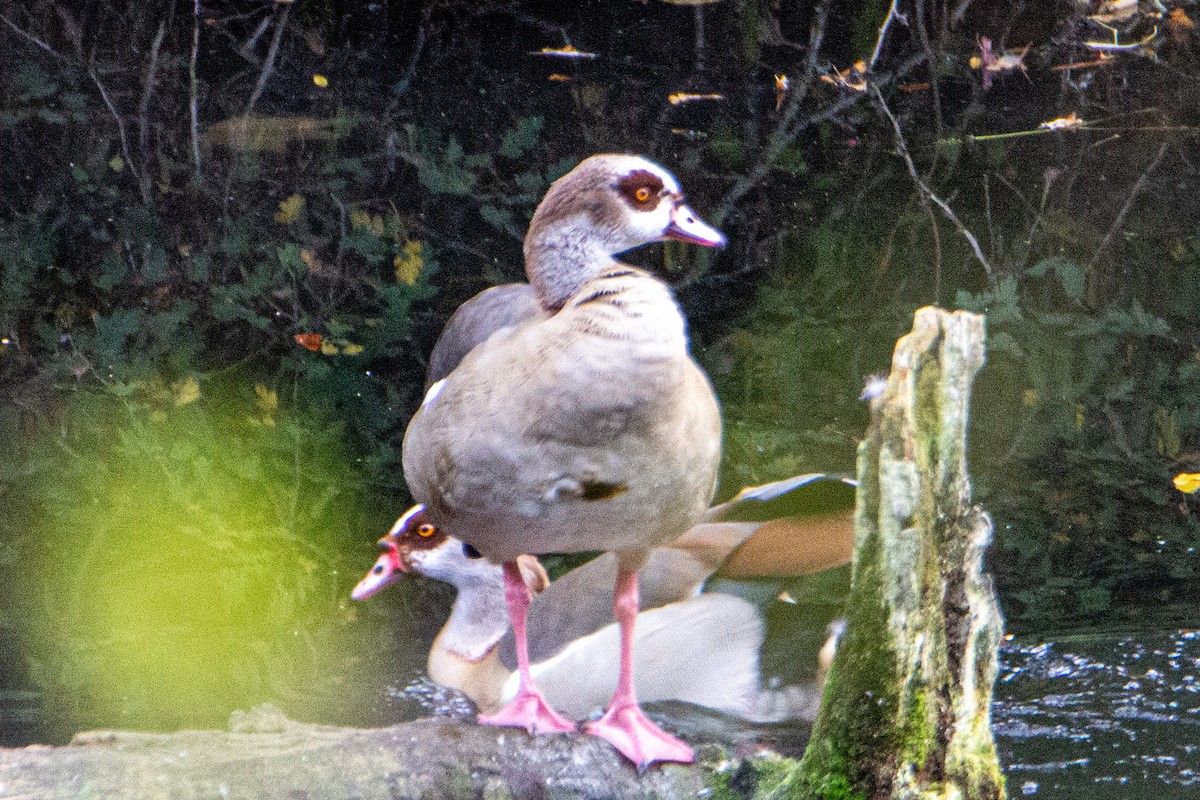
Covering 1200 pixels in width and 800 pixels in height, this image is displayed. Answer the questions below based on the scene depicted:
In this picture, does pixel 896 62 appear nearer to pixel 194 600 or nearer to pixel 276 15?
pixel 276 15

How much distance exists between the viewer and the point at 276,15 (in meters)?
7.98

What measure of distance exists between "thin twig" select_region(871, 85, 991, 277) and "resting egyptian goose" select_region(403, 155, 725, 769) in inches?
160

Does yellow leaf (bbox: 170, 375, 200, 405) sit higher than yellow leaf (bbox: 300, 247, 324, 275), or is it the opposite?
yellow leaf (bbox: 300, 247, 324, 275)

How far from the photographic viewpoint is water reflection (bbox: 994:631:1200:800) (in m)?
3.17

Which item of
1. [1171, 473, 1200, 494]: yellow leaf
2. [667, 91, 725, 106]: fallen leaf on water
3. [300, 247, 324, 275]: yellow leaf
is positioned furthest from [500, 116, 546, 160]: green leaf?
[1171, 473, 1200, 494]: yellow leaf

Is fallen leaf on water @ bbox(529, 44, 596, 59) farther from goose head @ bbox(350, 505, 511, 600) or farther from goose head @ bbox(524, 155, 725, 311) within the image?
goose head @ bbox(524, 155, 725, 311)

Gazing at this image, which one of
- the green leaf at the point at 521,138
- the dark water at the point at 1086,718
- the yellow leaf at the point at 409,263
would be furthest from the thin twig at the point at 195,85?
the dark water at the point at 1086,718

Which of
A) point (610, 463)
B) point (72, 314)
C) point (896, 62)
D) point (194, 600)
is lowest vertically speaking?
point (194, 600)

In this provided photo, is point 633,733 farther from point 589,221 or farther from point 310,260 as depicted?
point 310,260

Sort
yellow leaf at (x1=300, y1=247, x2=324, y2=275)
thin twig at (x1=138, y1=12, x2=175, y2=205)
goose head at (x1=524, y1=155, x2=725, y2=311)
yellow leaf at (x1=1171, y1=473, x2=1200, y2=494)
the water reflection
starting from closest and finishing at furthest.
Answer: goose head at (x1=524, y1=155, x2=725, y2=311) → the water reflection → yellow leaf at (x1=1171, y1=473, x2=1200, y2=494) → yellow leaf at (x1=300, y1=247, x2=324, y2=275) → thin twig at (x1=138, y1=12, x2=175, y2=205)

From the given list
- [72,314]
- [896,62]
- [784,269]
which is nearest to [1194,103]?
[896,62]

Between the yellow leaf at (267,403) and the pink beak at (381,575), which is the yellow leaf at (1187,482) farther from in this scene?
the yellow leaf at (267,403)

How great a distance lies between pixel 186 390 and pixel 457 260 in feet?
4.96

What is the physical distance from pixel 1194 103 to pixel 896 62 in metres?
1.75
